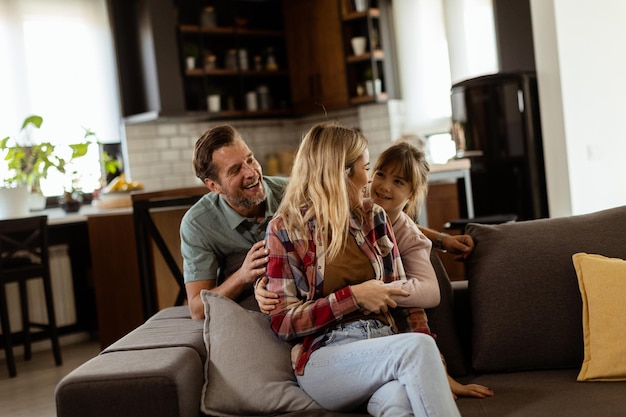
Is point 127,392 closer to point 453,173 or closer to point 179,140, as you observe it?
point 453,173

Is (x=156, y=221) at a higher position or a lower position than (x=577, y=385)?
higher

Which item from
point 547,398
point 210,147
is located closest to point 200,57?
point 210,147

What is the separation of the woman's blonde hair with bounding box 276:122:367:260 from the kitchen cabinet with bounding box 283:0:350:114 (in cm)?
478

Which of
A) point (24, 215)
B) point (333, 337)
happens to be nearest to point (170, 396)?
point (333, 337)

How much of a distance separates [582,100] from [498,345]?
11.6 ft

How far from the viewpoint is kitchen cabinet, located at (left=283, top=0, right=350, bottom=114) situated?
22.9 feet

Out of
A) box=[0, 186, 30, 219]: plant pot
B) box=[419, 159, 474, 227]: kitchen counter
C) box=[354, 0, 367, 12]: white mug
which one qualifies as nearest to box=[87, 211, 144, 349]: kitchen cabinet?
box=[0, 186, 30, 219]: plant pot

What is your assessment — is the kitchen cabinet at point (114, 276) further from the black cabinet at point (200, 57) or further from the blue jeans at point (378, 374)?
the blue jeans at point (378, 374)

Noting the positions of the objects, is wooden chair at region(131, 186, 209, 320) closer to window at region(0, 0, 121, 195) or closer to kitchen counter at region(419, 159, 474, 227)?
kitchen counter at region(419, 159, 474, 227)

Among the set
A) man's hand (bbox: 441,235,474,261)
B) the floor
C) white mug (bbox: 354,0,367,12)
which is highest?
white mug (bbox: 354,0,367,12)

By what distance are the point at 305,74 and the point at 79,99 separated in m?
2.14

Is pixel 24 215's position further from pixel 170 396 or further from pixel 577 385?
pixel 577 385

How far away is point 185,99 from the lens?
22.4 ft

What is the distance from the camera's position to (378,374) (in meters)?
1.97
